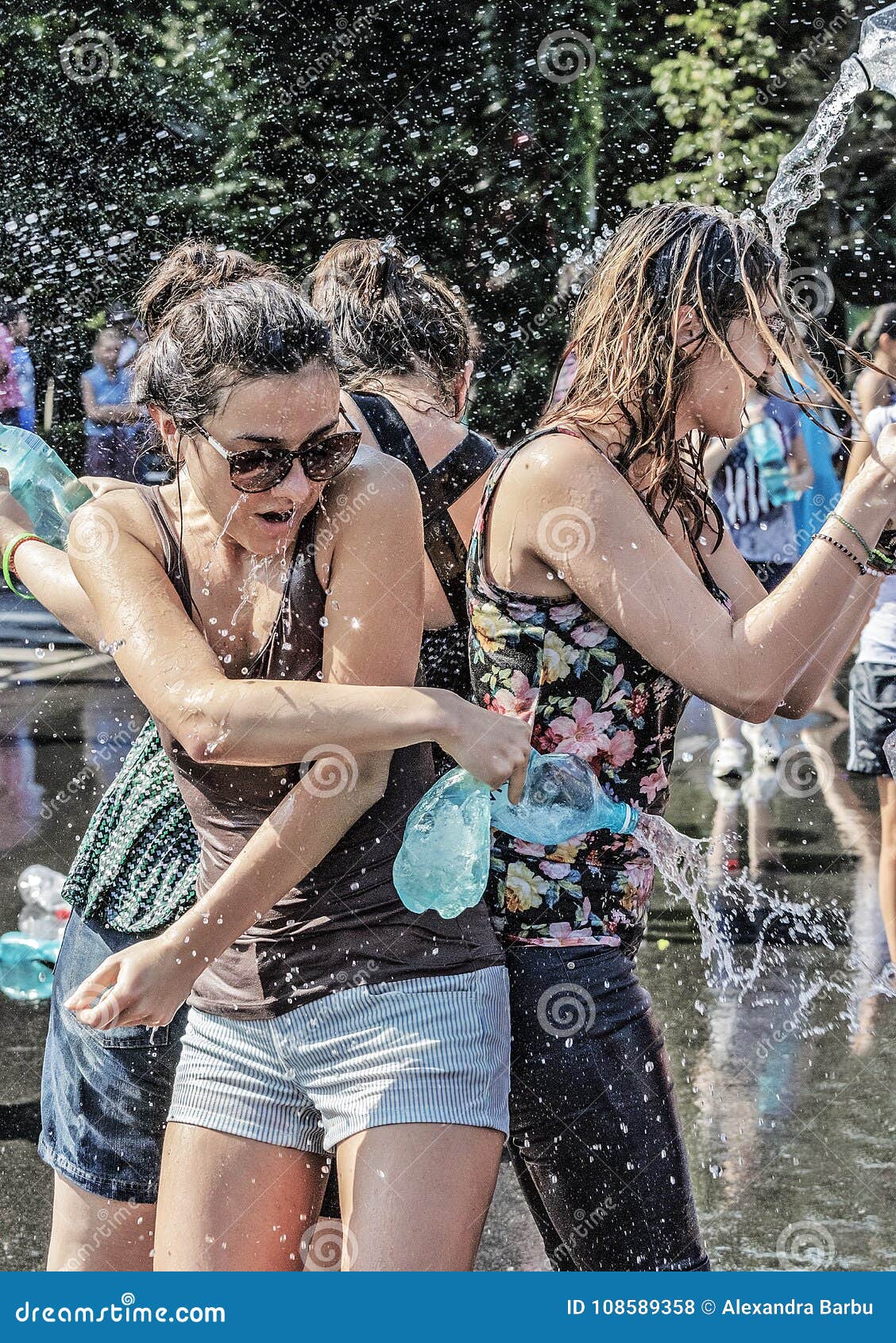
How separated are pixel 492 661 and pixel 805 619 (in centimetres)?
39

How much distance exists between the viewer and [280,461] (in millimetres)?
1874

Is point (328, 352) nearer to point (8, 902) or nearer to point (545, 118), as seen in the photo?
point (8, 902)

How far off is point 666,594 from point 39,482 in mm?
1240

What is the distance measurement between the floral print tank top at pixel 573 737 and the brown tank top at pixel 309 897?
0.23 ft

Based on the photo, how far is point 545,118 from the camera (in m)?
8.47

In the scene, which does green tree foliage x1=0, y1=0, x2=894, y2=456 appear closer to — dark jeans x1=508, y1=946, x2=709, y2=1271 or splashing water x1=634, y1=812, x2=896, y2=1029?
splashing water x1=634, y1=812, x2=896, y2=1029

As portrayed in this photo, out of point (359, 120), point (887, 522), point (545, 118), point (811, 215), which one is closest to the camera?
point (887, 522)

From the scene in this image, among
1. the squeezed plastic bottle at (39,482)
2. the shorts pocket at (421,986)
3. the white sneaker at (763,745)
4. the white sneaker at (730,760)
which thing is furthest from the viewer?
the white sneaker at (763,745)

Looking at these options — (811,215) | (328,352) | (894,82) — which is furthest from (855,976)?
(811,215)

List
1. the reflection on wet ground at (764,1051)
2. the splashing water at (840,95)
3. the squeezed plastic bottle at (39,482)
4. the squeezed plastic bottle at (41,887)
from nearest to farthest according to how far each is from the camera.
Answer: the squeezed plastic bottle at (39,482) → the splashing water at (840,95) → the reflection on wet ground at (764,1051) → the squeezed plastic bottle at (41,887)

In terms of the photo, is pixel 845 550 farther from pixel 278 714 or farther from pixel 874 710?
pixel 874 710

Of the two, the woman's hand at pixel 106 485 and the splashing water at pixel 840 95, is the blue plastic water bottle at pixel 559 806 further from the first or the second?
the splashing water at pixel 840 95

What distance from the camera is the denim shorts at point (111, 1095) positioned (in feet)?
7.37

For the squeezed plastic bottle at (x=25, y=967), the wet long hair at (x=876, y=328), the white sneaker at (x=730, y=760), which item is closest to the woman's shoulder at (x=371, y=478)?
the wet long hair at (x=876, y=328)
